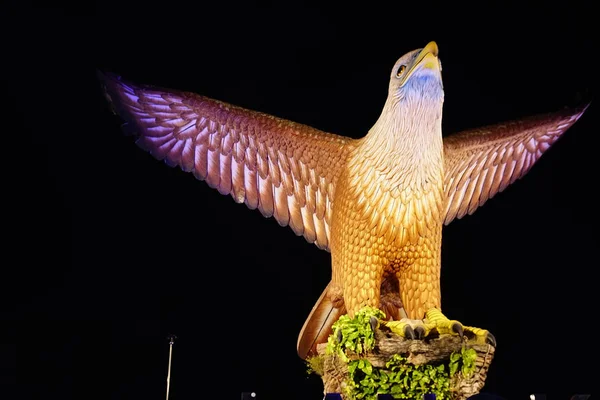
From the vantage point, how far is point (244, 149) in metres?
4.24

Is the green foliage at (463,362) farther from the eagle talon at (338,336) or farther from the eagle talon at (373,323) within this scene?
the eagle talon at (338,336)

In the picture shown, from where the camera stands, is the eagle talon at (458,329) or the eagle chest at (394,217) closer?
the eagle talon at (458,329)

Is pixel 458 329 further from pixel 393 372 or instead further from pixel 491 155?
pixel 491 155

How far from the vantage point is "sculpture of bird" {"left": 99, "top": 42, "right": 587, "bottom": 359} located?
3.81 metres

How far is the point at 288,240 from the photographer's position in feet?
16.8

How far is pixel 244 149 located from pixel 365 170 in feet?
2.50

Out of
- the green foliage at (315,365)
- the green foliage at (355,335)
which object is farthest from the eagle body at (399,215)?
the green foliage at (315,365)

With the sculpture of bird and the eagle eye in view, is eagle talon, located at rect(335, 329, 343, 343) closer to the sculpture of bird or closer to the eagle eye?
the sculpture of bird

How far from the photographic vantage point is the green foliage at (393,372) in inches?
132

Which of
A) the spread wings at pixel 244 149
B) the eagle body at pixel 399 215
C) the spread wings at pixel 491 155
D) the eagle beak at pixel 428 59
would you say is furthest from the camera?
the spread wings at pixel 491 155

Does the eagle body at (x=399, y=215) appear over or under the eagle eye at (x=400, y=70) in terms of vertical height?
under

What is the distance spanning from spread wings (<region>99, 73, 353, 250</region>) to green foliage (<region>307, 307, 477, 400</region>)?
1083 mm

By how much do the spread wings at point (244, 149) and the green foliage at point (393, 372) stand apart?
1.08m

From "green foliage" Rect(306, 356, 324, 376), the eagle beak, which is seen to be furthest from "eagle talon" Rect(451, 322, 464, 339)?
the eagle beak
